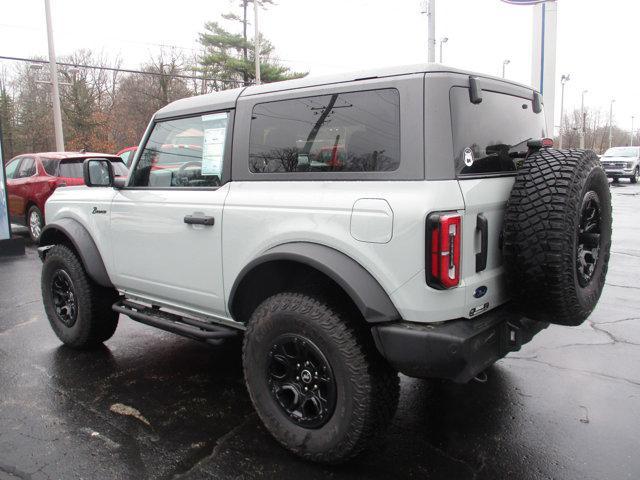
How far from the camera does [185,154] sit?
11.4 feet

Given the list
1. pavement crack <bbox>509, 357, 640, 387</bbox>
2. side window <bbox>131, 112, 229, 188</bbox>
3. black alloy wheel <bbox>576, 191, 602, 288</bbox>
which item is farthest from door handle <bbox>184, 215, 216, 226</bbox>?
pavement crack <bbox>509, 357, 640, 387</bbox>

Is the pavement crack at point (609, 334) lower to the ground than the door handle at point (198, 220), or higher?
lower

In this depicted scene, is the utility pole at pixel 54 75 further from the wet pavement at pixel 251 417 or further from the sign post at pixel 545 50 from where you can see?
the sign post at pixel 545 50

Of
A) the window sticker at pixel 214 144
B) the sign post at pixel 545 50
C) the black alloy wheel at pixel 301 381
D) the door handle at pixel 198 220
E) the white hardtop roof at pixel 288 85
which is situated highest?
the sign post at pixel 545 50

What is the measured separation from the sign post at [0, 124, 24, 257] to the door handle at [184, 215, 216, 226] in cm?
663

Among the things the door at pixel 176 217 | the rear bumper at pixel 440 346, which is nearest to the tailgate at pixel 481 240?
the rear bumper at pixel 440 346

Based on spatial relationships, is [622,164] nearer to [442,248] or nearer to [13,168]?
[13,168]

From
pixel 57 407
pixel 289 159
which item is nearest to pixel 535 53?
pixel 289 159

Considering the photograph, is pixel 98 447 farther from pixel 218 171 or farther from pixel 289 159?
pixel 289 159

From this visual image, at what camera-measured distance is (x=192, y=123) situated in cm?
348

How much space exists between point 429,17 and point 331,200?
15.4 metres

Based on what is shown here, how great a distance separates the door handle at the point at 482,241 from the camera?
2.39 meters

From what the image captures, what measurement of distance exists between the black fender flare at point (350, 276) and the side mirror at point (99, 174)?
6.10 feet

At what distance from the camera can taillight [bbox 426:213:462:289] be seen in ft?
7.23
